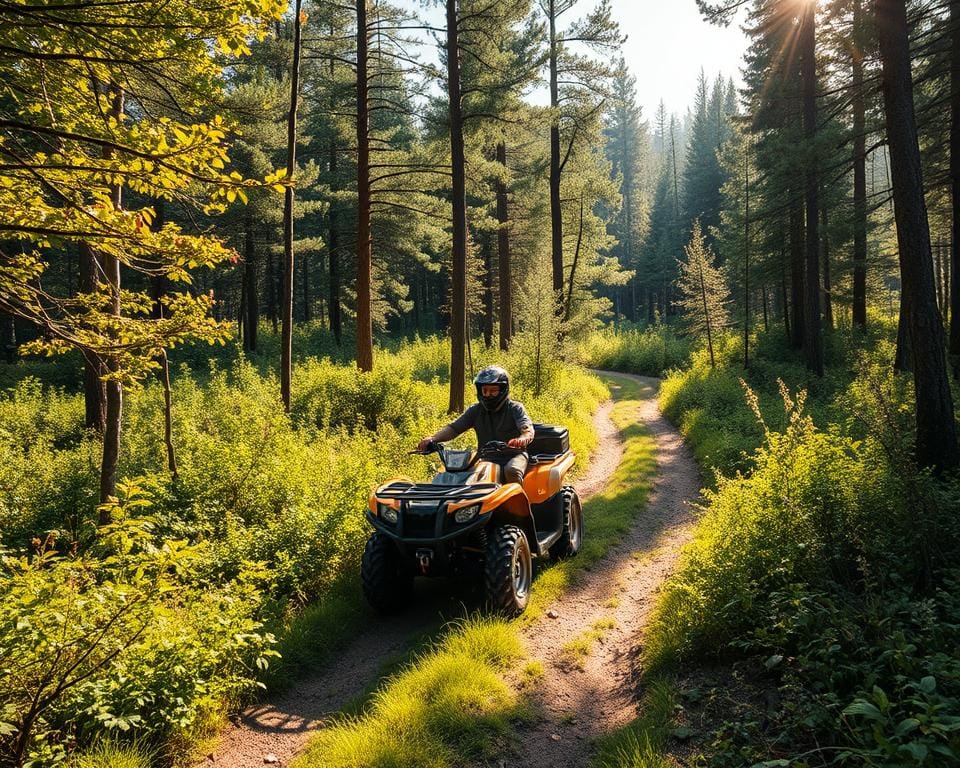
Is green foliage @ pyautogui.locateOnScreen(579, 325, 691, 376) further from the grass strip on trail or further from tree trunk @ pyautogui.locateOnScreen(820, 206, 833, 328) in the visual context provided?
the grass strip on trail

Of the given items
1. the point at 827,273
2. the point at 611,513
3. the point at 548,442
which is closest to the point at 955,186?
the point at 827,273

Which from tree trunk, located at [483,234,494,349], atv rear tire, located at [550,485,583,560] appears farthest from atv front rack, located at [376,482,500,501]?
tree trunk, located at [483,234,494,349]

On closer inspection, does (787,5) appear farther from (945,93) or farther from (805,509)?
(805,509)

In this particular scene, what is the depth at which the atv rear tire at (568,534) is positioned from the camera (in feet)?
22.6

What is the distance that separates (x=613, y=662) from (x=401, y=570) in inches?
85.9

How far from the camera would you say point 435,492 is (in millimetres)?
5285

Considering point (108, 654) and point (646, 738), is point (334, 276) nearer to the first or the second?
point (108, 654)

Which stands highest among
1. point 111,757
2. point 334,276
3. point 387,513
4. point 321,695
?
point 334,276

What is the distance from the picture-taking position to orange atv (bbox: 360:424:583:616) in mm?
4984

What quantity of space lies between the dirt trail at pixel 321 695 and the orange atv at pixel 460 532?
1.01ft

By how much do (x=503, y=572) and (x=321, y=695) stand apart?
6.02 feet

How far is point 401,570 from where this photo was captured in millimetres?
5574

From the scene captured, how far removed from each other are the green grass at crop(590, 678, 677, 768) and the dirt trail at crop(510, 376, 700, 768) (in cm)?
15

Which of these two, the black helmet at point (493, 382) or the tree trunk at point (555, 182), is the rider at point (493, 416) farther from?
the tree trunk at point (555, 182)
